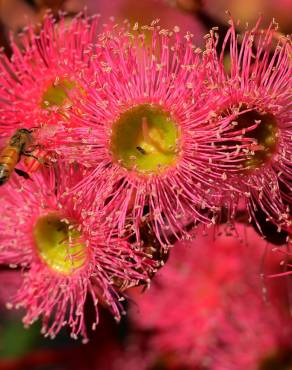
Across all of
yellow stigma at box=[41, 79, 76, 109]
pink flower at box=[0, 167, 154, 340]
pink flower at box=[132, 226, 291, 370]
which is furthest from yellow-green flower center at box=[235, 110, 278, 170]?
pink flower at box=[132, 226, 291, 370]

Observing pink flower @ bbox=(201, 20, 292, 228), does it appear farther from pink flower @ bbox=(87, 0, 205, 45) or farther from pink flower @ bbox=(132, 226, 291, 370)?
pink flower @ bbox=(87, 0, 205, 45)

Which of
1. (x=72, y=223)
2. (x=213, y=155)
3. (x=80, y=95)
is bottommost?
(x=72, y=223)

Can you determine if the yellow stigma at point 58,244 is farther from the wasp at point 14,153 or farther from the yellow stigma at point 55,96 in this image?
the yellow stigma at point 55,96

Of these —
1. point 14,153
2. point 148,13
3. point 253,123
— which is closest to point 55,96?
point 14,153

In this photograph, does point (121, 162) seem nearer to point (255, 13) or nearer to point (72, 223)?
point (72, 223)

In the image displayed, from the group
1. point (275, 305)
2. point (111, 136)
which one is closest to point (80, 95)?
point (111, 136)

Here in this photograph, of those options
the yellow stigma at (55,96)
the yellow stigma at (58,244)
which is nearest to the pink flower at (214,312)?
the yellow stigma at (58,244)
